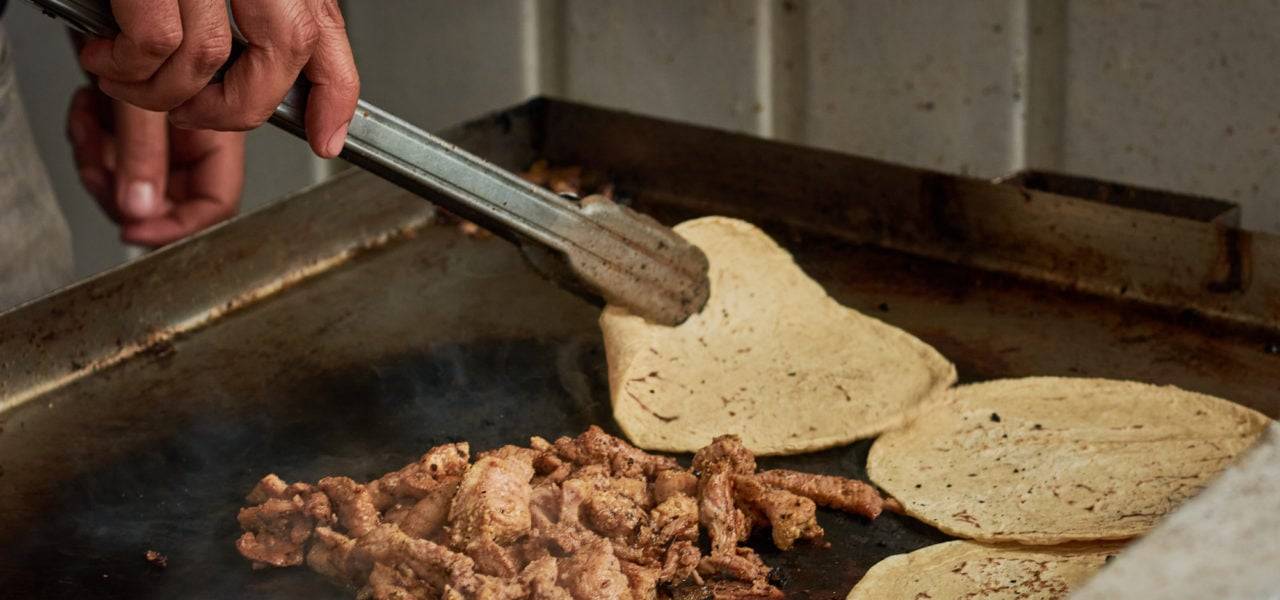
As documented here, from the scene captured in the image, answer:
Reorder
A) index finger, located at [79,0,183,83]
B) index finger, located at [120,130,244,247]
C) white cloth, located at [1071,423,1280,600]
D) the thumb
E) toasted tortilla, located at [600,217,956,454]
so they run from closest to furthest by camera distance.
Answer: white cloth, located at [1071,423,1280,600] → index finger, located at [79,0,183,83] → toasted tortilla, located at [600,217,956,454] → the thumb → index finger, located at [120,130,244,247]

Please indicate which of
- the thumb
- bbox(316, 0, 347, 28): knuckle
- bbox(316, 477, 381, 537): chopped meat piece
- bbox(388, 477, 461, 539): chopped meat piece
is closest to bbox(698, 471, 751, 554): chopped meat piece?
bbox(388, 477, 461, 539): chopped meat piece

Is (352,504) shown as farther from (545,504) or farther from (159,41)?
(159,41)

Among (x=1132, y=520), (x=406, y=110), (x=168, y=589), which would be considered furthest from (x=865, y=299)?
(x=406, y=110)

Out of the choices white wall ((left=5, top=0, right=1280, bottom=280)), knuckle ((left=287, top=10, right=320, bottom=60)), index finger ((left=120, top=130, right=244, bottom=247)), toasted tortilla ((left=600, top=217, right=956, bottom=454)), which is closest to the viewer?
knuckle ((left=287, top=10, right=320, bottom=60))

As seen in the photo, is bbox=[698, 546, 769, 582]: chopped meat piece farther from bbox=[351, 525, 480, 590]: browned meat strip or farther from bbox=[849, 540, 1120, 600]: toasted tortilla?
bbox=[351, 525, 480, 590]: browned meat strip

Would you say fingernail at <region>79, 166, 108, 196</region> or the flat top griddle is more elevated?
fingernail at <region>79, 166, 108, 196</region>

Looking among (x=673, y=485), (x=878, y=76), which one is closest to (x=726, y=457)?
(x=673, y=485)

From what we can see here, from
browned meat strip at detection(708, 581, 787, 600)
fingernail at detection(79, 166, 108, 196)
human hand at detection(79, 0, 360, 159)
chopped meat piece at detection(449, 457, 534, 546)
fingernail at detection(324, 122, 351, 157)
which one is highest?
Answer: human hand at detection(79, 0, 360, 159)

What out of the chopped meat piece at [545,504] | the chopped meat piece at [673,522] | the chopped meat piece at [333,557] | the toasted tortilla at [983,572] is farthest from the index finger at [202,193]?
the toasted tortilla at [983,572]

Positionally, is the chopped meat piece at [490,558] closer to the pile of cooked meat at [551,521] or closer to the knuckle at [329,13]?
the pile of cooked meat at [551,521]
